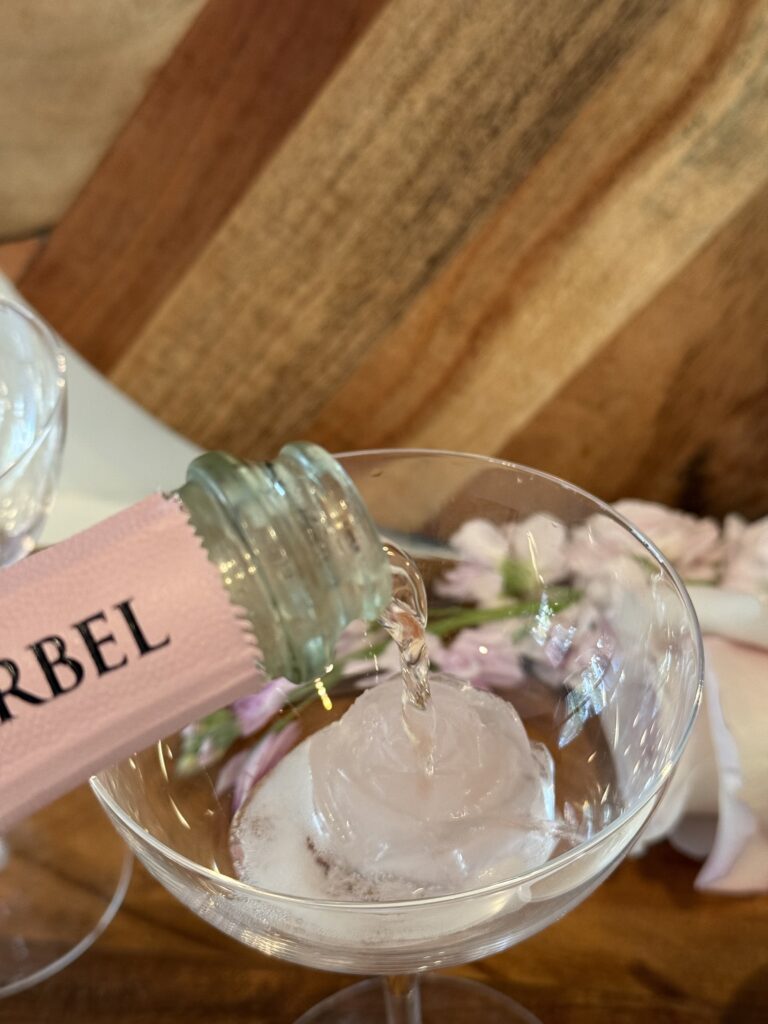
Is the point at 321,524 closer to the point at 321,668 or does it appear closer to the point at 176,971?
the point at 321,668

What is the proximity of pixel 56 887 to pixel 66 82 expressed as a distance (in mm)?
469

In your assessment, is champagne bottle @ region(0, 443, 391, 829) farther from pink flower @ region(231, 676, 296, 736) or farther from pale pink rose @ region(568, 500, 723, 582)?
pale pink rose @ region(568, 500, 723, 582)

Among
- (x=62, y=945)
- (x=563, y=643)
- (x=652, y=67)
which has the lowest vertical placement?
(x=62, y=945)

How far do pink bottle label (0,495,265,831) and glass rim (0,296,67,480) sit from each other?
0.56 feet

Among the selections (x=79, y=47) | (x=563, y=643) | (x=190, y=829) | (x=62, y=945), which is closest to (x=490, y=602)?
(x=563, y=643)

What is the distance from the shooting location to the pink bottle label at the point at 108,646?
0.31 metres

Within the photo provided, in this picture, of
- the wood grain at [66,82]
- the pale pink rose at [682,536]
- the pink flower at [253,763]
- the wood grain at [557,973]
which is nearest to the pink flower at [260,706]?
the pink flower at [253,763]

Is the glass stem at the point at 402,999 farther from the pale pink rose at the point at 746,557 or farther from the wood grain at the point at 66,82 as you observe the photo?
the wood grain at the point at 66,82

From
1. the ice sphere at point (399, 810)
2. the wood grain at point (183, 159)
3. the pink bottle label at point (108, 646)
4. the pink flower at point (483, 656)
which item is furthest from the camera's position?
the wood grain at point (183, 159)

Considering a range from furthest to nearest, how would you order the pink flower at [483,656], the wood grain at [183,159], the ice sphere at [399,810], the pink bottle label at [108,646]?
1. the wood grain at [183,159]
2. the pink flower at [483,656]
3. the ice sphere at [399,810]
4. the pink bottle label at [108,646]

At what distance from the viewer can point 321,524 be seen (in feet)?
1.11

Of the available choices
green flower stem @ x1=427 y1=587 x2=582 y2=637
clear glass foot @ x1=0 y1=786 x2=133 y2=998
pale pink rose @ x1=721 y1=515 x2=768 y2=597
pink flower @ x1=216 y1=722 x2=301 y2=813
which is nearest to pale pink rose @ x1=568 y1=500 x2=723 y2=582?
pale pink rose @ x1=721 y1=515 x2=768 y2=597

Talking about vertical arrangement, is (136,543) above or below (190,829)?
above

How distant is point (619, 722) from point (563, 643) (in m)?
0.05
